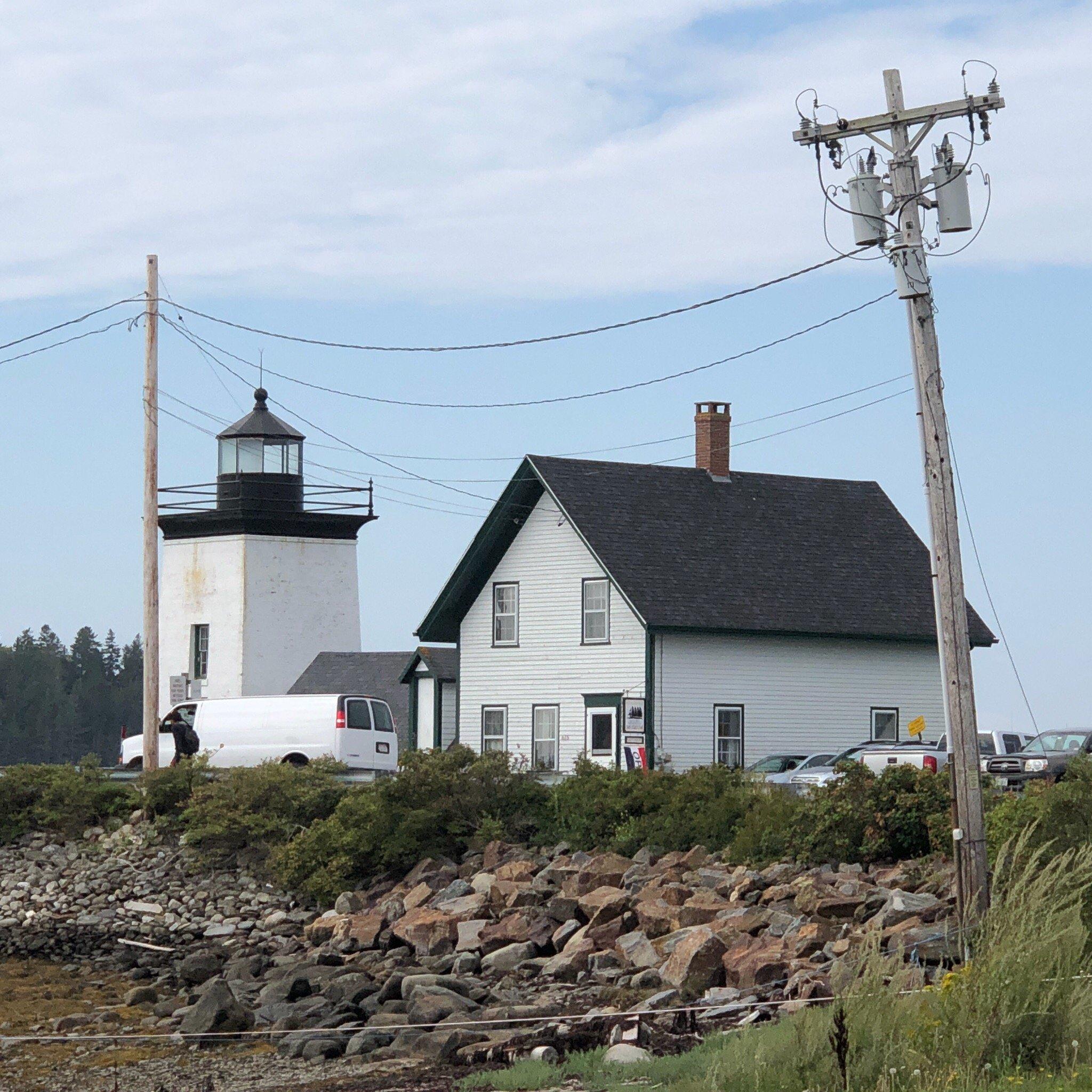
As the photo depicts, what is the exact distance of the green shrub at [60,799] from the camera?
31.8 meters

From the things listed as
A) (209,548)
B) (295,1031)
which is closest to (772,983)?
(295,1031)

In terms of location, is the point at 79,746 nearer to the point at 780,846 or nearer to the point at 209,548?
the point at 209,548

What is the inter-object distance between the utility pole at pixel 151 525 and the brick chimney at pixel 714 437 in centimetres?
1368

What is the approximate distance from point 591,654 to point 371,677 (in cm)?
1483

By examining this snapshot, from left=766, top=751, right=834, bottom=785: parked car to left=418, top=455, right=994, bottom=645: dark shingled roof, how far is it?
12.4ft

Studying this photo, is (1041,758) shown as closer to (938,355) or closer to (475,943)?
(475,943)

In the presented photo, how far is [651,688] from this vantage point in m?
35.7

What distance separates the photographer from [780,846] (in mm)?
23188

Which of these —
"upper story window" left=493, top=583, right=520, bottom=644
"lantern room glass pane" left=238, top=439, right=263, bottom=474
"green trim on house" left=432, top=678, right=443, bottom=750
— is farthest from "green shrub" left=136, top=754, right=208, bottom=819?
"lantern room glass pane" left=238, top=439, right=263, bottom=474

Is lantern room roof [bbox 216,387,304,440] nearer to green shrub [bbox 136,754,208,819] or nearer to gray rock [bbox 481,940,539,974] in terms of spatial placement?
green shrub [bbox 136,754,208,819]

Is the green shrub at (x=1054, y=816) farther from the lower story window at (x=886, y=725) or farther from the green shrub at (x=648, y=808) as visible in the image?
the lower story window at (x=886, y=725)

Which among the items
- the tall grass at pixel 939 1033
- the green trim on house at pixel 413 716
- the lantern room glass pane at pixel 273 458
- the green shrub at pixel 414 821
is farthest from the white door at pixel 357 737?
the tall grass at pixel 939 1033

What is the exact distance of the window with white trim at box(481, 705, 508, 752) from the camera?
3878 centimetres

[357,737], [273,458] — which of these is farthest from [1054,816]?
[273,458]
